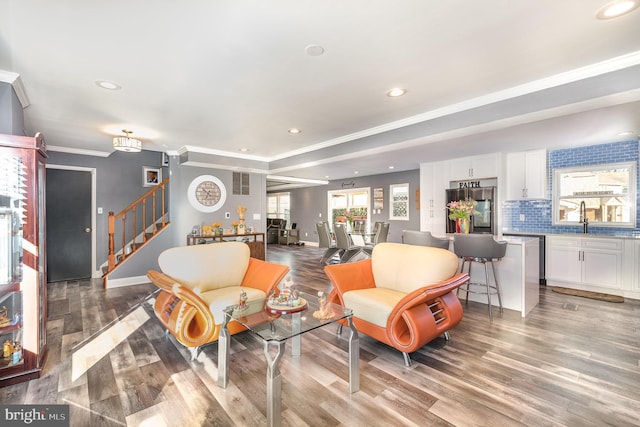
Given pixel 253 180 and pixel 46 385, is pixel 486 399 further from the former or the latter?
pixel 253 180

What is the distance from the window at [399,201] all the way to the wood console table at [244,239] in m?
4.07

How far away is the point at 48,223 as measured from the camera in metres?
5.23

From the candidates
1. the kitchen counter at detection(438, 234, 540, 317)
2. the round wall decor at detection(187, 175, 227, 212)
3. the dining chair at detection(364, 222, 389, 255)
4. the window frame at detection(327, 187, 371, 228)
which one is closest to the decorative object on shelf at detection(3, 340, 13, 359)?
the round wall decor at detection(187, 175, 227, 212)

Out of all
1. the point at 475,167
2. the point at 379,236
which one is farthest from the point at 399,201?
the point at 475,167

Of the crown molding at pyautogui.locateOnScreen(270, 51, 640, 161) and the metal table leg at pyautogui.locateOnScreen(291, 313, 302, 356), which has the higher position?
the crown molding at pyautogui.locateOnScreen(270, 51, 640, 161)

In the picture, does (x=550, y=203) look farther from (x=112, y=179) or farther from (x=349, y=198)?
(x=112, y=179)

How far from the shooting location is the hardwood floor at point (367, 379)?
5.88 ft

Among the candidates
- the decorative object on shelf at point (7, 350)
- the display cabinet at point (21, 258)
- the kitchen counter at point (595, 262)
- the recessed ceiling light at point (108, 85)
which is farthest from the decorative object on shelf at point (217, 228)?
the kitchen counter at point (595, 262)

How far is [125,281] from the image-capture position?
510 cm

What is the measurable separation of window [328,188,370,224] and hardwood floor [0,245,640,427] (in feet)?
20.4

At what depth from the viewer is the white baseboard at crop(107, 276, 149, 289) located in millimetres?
4965

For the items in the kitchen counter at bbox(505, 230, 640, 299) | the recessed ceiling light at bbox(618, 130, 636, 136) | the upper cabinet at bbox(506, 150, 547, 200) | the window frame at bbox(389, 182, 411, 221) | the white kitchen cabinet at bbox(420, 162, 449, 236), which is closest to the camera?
the recessed ceiling light at bbox(618, 130, 636, 136)

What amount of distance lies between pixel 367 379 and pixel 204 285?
1.84 meters

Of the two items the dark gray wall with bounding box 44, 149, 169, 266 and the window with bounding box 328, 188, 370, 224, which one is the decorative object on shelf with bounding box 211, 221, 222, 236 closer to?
the dark gray wall with bounding box 44, 149, 169, 266
